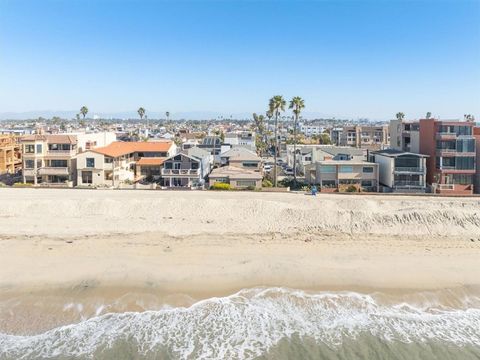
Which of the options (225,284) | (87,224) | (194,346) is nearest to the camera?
(194,346)

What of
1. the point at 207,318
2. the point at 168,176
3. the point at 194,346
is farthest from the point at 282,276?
the point at 168,176

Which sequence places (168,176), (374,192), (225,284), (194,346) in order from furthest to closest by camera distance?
(168,176), (374,192), (225,284), (194,346)

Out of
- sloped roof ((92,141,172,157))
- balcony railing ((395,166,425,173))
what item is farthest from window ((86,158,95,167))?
balcony railing ((395,166,425,173))

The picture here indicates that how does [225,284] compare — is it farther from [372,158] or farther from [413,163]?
[372,158]

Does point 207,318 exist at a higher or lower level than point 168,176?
Answer: lower

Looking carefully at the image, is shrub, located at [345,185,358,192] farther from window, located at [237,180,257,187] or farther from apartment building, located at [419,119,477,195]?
window, located at [237,180,257,187]

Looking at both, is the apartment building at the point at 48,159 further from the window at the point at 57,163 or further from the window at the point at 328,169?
the window at the point at 328,169

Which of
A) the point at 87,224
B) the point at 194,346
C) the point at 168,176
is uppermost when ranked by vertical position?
the point at 168,176
